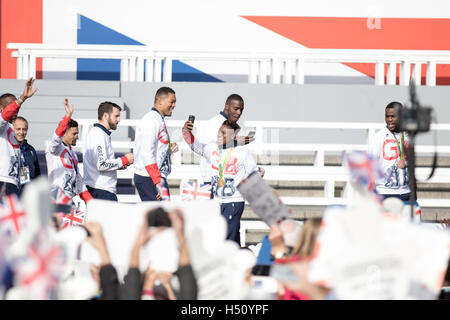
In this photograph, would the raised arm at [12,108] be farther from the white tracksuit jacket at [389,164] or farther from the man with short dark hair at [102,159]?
the white tracksuit jacket at [389,164]

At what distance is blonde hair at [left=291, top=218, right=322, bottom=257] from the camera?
12.7ft

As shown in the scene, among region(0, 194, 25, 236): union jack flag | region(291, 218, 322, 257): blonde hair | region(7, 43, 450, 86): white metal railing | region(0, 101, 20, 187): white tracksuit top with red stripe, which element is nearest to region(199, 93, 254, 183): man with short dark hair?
region(0, 101, 20, 187): white tracksuit top with red stripe

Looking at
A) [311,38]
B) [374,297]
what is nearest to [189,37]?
[311,38]

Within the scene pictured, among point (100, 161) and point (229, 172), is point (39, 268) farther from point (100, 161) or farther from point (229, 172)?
point (100, 161)

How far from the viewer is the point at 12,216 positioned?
3.69 metres

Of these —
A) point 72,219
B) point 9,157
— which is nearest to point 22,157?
point 9,157

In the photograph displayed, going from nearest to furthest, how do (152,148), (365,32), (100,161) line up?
1. (152,148)
2. (100,161)
3. (365,32)

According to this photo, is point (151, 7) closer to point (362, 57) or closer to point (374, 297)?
point (362, 57)

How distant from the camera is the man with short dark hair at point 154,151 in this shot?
7039 mm

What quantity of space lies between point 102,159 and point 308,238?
3.93 meters

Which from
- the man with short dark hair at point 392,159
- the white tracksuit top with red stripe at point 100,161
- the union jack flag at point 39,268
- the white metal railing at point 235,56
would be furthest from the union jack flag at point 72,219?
the white metal railing at point 235,56

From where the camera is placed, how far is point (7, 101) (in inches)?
281

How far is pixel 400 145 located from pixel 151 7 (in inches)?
261
